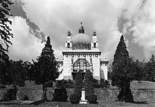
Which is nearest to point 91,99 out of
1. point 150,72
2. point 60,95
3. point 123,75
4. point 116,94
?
point 123,75

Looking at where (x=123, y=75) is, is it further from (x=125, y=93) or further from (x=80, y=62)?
(x=80, y=62)

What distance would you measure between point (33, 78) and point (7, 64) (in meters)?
20.5

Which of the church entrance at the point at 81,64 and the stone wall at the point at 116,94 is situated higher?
the church entrance at the point at 81,64

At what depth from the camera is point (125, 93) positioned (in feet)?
186

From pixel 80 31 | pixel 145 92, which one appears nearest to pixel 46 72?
pixel 145 92

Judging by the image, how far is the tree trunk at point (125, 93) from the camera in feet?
182

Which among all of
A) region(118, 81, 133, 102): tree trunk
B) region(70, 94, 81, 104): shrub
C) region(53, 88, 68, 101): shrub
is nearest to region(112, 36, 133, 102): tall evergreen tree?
region(118, 81, 133, 102): tree trunk

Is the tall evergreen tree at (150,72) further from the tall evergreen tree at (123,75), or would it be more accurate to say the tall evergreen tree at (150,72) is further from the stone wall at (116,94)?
the tall evergreen tree at (123,75)

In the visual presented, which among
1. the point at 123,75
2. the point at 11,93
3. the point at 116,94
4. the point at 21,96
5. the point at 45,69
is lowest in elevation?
the point at 21,96

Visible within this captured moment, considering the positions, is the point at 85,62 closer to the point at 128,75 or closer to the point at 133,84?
the point at 133,84

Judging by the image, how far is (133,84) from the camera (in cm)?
7894

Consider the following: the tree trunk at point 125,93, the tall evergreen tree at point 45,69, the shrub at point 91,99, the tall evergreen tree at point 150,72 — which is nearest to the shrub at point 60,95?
the tall evergreen tree at point 45,69

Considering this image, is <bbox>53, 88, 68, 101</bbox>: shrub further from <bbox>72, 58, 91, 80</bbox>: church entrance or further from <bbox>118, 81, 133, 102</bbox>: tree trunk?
<bbox>72, 58, 91, 80</bbox>: church entrance

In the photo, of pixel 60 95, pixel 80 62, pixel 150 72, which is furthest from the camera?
pixel 150 72
